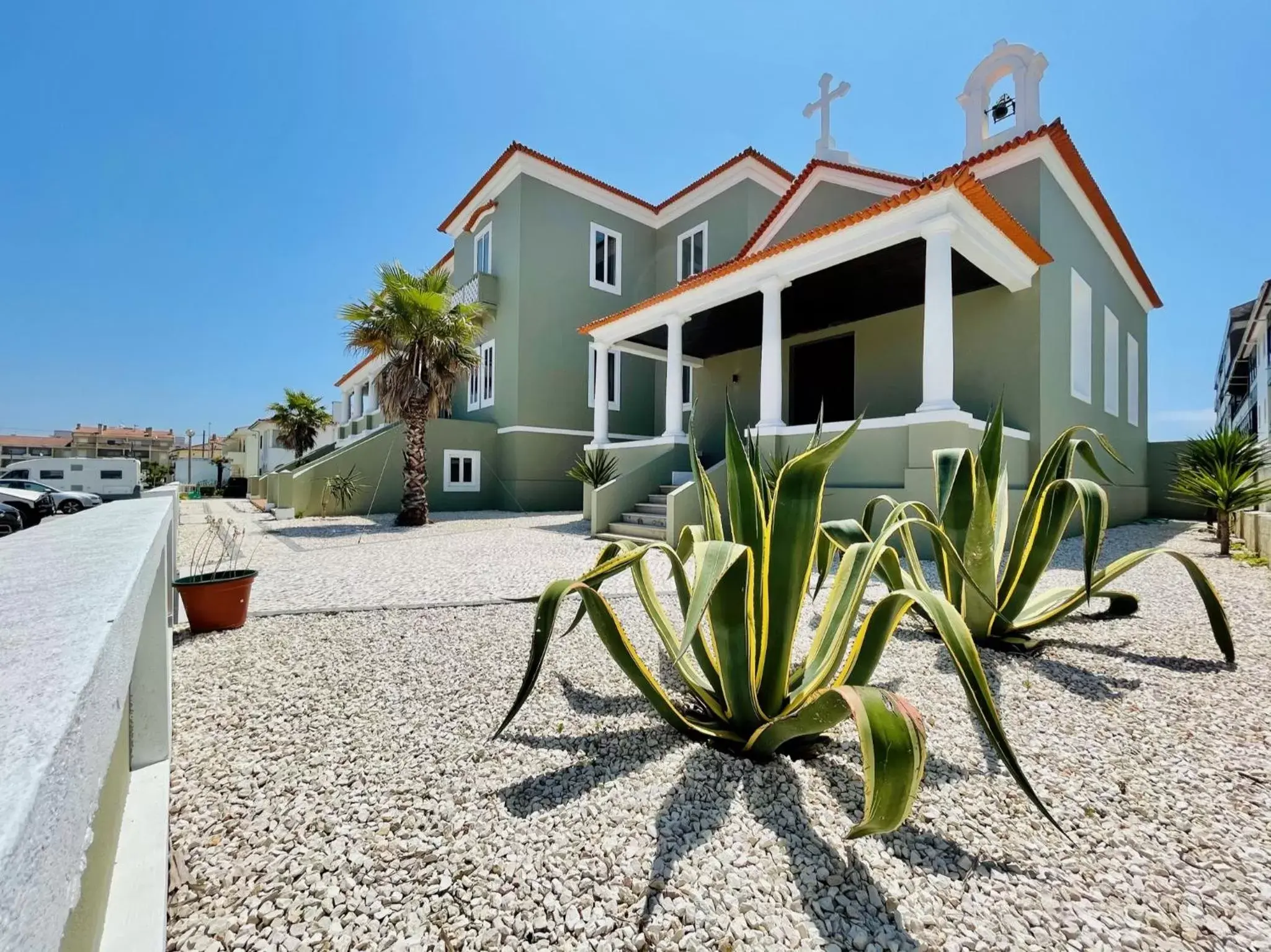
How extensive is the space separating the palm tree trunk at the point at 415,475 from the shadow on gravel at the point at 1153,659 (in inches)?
427

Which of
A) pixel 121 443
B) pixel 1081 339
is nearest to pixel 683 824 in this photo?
pixel 1081 339

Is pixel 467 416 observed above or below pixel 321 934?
above

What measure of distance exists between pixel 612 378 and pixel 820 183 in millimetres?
Answer: 7488

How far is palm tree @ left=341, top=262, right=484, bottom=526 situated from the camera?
1158 centimetres

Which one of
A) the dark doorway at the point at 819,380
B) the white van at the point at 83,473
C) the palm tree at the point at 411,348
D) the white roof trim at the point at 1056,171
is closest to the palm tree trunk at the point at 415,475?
the palm tree at the point at 411,348

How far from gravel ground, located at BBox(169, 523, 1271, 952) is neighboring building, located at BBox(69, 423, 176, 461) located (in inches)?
3160

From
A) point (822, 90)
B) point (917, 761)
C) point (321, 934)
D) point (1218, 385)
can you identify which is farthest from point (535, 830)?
point (1218, 385)

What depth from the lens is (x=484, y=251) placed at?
671 inches

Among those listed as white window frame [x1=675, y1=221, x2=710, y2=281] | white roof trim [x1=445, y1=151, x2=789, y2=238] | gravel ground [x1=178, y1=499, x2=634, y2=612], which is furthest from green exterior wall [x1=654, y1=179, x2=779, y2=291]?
gravel ground [x1=178, y1=499, x2=634, y2=612]

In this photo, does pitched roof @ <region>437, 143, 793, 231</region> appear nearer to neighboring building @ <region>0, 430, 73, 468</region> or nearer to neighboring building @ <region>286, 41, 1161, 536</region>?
neighboring building @ <region>286, 41, 1161, 536</region>

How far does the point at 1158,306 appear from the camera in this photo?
47.6 feet

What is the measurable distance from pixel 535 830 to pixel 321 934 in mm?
616

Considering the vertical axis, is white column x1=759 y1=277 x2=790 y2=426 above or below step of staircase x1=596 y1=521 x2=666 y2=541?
above

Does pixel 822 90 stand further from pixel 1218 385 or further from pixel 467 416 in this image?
pixel 1218 385
